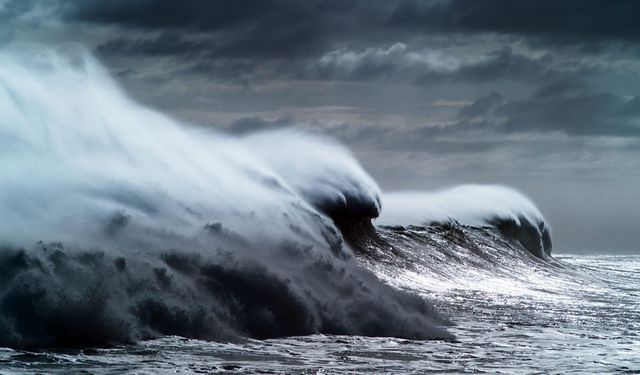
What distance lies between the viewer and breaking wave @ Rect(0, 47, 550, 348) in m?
10.5

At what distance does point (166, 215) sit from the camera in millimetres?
14203

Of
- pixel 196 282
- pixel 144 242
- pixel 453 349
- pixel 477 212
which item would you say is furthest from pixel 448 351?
pixel 477 212

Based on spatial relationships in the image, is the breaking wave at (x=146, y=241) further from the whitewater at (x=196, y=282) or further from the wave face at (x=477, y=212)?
the wave face at (x=477, y=212)

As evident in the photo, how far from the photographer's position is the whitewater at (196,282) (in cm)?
1015

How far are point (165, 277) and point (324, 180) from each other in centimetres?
1308

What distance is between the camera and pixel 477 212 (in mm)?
37125

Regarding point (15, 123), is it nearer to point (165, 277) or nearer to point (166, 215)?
point (166, 215)

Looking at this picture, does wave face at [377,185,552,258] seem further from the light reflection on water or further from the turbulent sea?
the light reflection on water

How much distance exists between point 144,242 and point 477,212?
25715 millimetres

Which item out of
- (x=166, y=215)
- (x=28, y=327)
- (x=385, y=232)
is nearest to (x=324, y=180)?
(x=385, y=232)

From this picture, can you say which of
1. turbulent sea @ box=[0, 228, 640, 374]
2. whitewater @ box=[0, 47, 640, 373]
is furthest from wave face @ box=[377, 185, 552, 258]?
turbulent sea @ box=[0, 228, 640, 374]

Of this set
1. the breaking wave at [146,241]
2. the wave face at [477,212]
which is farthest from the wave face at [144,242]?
the wave face at [477,212]

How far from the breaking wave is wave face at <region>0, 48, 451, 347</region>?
2 cm

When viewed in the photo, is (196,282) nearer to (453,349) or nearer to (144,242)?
(144,242)
